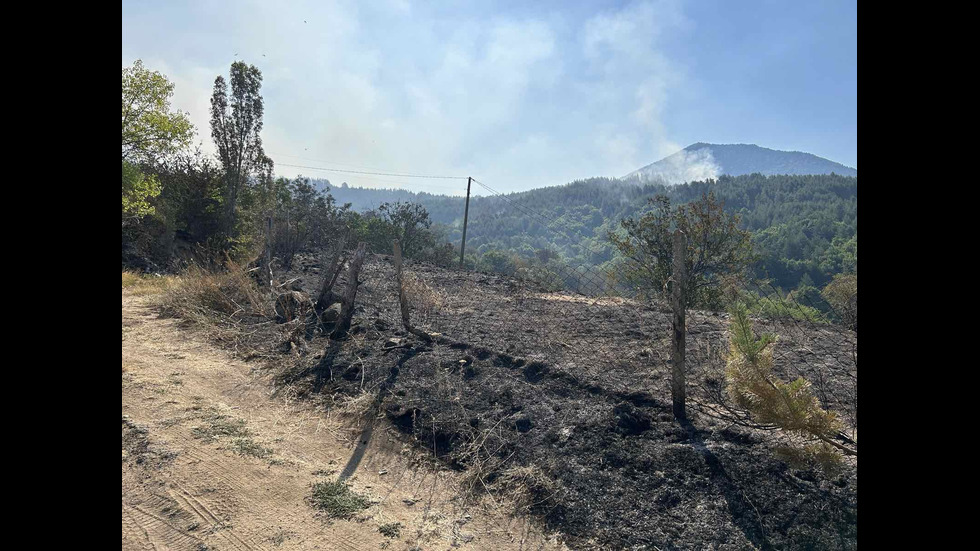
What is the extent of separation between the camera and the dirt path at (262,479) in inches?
117

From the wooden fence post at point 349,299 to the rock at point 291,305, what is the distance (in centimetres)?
96

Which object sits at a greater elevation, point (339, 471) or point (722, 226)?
point (722, 226)

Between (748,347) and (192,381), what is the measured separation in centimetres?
537

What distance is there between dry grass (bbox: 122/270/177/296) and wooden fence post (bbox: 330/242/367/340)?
469 centimetres

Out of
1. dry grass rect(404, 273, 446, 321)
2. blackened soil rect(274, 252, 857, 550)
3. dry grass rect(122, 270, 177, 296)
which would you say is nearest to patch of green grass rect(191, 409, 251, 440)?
blackened soil rect(274, 252, 857, 550)

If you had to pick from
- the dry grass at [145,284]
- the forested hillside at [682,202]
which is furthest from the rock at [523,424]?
the forested hillside at [682,202]

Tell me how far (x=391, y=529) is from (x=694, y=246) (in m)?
12.8

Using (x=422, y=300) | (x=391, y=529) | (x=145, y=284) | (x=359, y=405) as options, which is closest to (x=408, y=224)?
(x=145, y=284)

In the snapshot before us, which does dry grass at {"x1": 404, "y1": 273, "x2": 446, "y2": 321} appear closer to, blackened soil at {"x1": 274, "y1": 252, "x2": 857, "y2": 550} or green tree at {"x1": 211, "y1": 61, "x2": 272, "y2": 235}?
blackened soil at {"x1": 274, "y1": 252, "x2": 857, "y2": 550}

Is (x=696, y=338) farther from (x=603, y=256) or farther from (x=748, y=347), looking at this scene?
(x=603, y=256)

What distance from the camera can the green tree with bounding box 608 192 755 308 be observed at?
13.6 meters

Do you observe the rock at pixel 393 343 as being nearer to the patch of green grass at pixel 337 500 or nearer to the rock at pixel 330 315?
the rock at pixel 330 315
